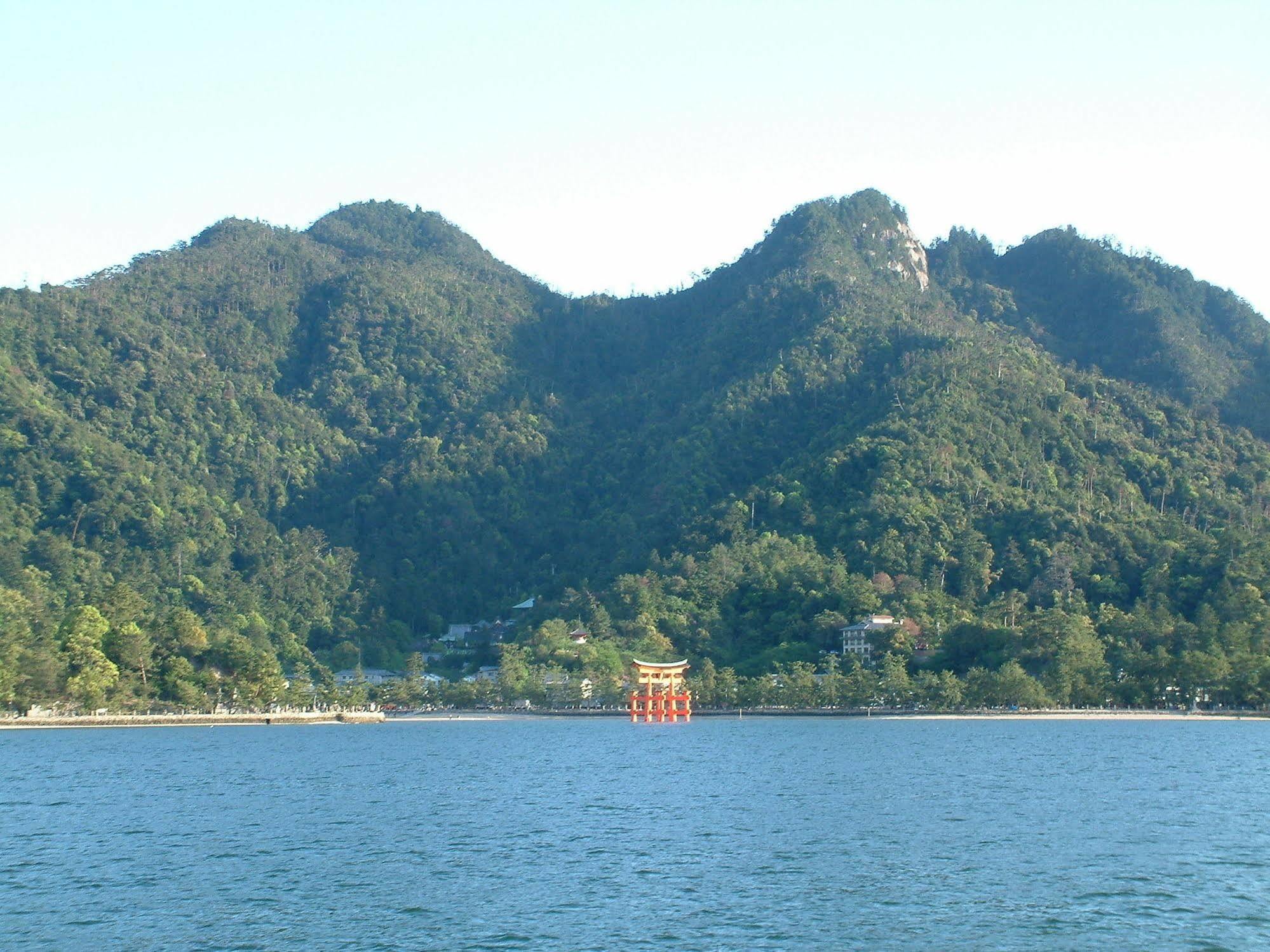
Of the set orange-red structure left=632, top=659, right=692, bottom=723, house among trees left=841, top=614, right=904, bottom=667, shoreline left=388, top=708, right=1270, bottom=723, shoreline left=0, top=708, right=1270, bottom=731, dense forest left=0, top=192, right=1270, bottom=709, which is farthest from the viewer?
house among trees left=841, top=614, right=904, bottom=667

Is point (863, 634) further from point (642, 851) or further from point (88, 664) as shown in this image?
point (642, 851)

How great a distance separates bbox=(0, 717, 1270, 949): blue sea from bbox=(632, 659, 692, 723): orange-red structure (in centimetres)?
4150

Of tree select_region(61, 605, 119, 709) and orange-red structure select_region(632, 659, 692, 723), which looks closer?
tree select_region(61, 605, 119, 709)

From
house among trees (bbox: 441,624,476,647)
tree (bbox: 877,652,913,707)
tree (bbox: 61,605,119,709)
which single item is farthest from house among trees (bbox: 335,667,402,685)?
tree (bbox: 877,652,913,707)

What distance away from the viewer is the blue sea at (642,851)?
3162 cm

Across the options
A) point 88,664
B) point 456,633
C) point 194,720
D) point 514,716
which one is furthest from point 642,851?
point 456,633

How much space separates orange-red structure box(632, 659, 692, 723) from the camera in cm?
12012

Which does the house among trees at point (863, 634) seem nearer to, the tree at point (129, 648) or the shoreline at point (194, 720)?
the shoreline at point (194, 720)

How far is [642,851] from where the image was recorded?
42.3 meters

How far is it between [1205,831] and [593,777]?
27575 mm

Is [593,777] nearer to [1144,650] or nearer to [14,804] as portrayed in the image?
[14,804]

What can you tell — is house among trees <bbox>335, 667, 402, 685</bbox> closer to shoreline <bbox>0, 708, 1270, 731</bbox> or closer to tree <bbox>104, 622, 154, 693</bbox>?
shoreline <bbox>0, 708, 1270, 731</bbox>

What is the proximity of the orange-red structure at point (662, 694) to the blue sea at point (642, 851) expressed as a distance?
4150 centimetres

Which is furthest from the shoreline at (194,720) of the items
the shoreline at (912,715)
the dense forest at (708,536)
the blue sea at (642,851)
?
the blue sea at (642,851)
